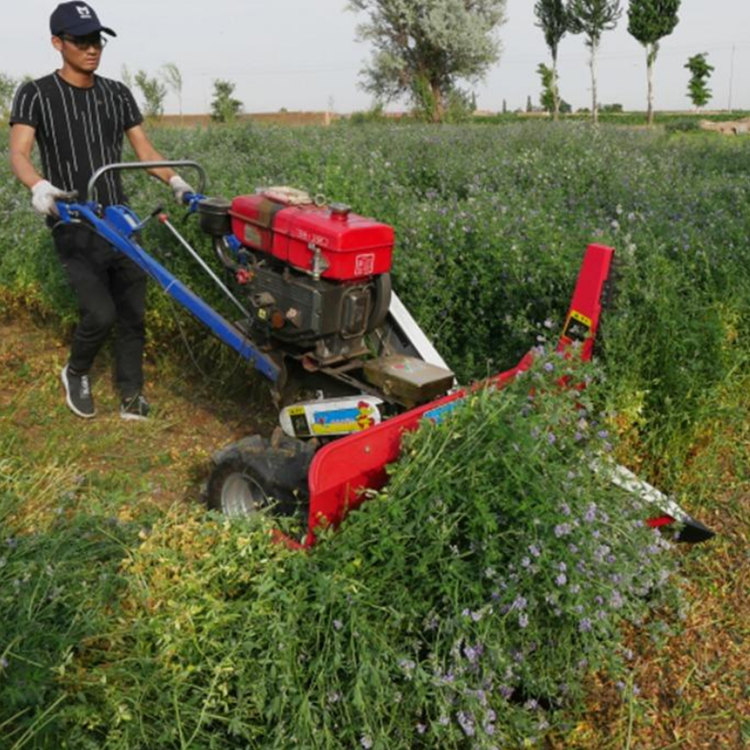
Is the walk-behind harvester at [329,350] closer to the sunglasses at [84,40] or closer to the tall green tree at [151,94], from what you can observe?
the sunglasses at [84,40]

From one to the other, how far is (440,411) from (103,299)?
2262mm

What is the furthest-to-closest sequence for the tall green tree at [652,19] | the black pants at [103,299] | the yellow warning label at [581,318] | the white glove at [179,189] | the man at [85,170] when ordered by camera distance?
the tall green tree at [652,19], the black pants at [103,299], the man at [85,170], the white glove at [179,189], the yellow warning label at [581,318]

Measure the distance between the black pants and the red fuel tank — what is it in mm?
1319

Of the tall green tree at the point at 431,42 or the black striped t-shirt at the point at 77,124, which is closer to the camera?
the black striped t-shirt at the point at 77,124

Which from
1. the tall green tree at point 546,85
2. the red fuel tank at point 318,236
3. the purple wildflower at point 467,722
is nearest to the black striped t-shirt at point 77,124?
the red fuel tank at point 318,236

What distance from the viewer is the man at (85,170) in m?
4.13

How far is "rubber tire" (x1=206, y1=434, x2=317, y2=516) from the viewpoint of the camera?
302cm

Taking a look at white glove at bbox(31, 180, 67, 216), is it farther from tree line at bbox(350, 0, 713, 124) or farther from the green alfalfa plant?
tree line at bbox(350, 0, 713, 124)

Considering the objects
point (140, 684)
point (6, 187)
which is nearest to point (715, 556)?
point (140, 684)

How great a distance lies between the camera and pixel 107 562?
259 cm

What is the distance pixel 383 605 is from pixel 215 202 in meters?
2.04

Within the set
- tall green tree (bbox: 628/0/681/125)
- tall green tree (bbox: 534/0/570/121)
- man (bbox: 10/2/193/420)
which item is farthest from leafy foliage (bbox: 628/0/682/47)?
man (bbox: 10/2/193/420)

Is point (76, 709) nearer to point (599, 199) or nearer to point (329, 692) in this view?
point (329, 692)

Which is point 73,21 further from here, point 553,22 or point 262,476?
point 553,22
